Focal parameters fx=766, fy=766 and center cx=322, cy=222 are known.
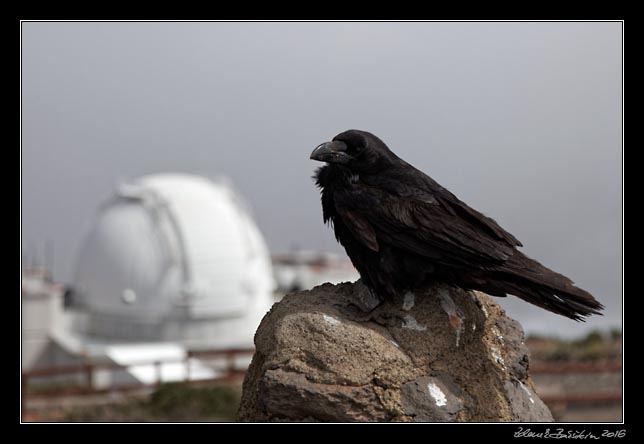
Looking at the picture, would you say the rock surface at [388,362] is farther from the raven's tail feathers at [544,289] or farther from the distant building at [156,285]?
the distant building at [156,285]

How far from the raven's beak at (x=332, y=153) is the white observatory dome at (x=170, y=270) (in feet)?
82.4

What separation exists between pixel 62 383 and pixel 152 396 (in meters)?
7.24

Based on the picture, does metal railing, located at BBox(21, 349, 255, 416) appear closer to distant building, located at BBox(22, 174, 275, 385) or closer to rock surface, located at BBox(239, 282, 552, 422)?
distant building, located at BBox(22, 174, 275, 385)

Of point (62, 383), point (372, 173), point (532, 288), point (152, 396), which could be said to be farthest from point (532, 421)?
point (62, 383)

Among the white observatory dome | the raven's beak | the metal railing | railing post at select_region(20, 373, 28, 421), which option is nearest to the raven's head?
the raven's beak

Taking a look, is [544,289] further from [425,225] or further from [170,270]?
[170,270]

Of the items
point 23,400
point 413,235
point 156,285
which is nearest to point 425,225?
point 413,235

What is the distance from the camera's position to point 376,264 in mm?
6051

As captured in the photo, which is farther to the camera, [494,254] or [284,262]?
[284,262]

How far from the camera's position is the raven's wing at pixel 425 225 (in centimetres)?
584

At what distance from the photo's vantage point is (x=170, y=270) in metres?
30.7

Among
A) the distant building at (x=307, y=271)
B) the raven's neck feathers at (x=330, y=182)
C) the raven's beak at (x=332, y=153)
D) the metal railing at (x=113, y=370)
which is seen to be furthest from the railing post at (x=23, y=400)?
the distant building at (x=307, y=271)

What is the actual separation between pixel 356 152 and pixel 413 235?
2.81 ft

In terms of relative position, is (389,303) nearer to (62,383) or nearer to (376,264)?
(376,264)
